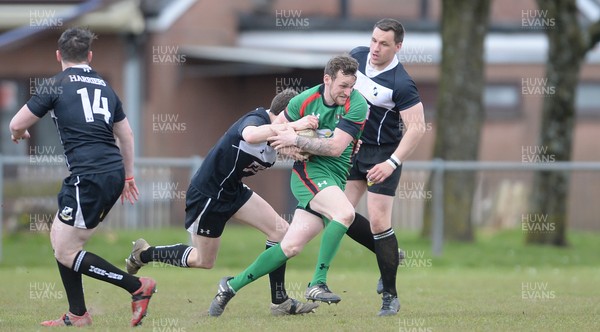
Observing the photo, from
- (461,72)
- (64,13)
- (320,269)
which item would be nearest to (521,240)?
(461,72)

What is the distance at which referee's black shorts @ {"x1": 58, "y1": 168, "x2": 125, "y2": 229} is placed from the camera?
7.83 metres

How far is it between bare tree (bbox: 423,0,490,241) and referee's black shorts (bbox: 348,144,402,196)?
7955mm

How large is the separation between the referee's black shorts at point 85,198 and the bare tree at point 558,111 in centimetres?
1122

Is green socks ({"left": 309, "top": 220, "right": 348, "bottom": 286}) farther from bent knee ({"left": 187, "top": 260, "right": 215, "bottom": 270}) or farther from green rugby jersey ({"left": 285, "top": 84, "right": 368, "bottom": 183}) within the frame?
bent knee ({"left": 187, "top": 260, "right": 215, "bottom": 270})

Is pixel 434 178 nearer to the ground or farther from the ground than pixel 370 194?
nearer to the ground

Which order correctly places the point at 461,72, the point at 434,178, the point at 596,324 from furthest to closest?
the point at 461,72 < the point at 434,178 < the point at 596,324

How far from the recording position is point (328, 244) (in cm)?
859

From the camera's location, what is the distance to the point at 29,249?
15898 millimetres

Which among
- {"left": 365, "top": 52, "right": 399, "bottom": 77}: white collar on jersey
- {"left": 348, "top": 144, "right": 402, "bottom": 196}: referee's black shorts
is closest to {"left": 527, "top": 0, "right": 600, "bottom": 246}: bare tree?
{"left": 348, "top": 144, "right": 402, "bottom": 196}: referee's black shorts

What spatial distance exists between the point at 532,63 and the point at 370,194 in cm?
1685

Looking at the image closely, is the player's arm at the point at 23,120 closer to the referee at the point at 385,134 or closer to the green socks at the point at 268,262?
the green socks at the point at 268,262

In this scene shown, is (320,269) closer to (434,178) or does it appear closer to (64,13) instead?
(434,178)

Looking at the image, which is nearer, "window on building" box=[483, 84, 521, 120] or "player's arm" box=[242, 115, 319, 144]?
"player's arm" box=[242, 115, 319, 144]

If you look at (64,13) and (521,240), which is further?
(64,13)
